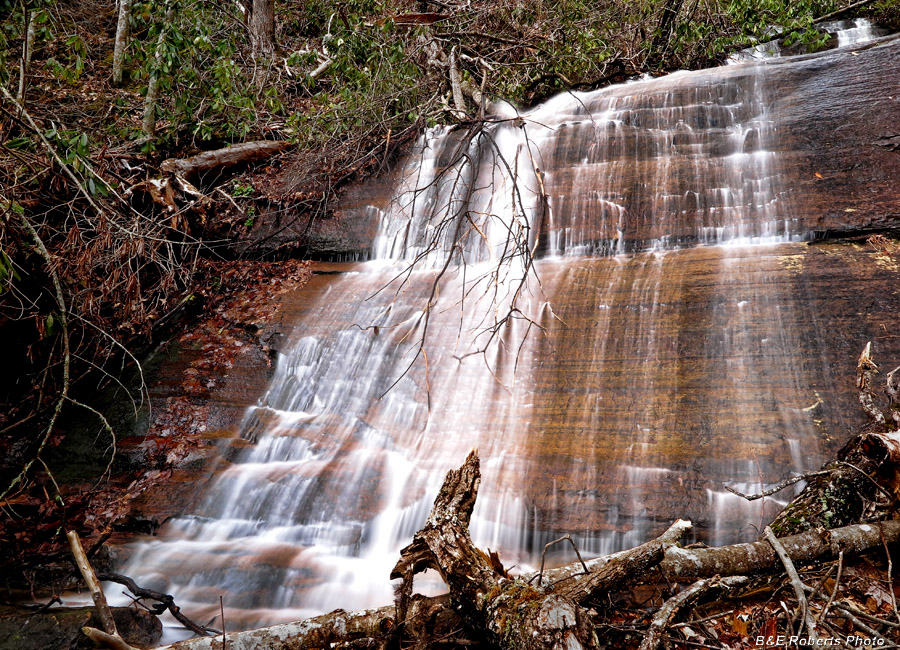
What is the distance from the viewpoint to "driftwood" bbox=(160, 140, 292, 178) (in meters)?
8.05

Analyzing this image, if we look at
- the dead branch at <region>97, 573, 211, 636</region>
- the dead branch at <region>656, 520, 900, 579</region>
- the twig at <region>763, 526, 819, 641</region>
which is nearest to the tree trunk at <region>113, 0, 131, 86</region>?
the dead branch at <region>97, 573, 211, 636</region>

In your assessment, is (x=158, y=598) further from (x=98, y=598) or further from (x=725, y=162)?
(x=725, y=162)

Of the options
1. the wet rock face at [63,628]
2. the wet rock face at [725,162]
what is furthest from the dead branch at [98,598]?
the wet rock face at [725,162]

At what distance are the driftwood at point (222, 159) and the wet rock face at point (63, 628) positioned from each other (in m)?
6.41

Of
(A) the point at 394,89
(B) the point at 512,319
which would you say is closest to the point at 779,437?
(B) the point at 512,319

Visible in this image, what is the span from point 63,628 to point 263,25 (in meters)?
11.4

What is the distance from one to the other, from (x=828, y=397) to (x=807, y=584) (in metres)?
2.08

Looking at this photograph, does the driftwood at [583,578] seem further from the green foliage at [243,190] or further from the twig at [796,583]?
the green foliage at [243,190]

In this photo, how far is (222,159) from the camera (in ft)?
28.3

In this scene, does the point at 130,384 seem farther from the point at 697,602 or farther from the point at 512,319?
the point at 697,602

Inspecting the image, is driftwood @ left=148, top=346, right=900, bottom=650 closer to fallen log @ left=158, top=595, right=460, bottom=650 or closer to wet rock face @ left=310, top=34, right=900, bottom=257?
fallen log @ left=158, top=595, right=460, bottom=650

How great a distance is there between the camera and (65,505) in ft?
15.5

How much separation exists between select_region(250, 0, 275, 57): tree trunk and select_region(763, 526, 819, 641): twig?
11.9 m

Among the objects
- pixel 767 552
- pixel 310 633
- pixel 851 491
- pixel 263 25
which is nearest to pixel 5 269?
pixel 310 633
